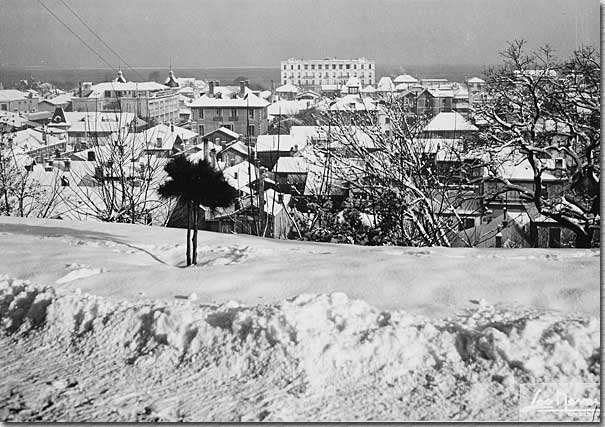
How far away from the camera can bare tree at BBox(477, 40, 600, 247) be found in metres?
4.16

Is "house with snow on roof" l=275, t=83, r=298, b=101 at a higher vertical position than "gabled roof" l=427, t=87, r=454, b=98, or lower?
lower

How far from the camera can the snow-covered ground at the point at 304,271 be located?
262 centimetres

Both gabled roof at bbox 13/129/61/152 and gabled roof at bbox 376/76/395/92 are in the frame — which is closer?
gabled roof at bbox 376/76/395/92

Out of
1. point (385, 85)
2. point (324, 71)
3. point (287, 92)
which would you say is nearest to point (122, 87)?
point (287, 92)

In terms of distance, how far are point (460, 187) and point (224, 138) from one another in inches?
65.1

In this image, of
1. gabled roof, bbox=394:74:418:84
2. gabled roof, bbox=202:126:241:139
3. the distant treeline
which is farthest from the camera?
gabled roof, bbox=202:126:241:139

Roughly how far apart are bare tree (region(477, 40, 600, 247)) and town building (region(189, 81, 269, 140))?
133cm

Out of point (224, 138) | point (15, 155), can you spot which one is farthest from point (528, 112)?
point (15, 155)

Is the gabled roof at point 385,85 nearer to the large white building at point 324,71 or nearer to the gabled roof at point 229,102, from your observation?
the large white building at point 324,71

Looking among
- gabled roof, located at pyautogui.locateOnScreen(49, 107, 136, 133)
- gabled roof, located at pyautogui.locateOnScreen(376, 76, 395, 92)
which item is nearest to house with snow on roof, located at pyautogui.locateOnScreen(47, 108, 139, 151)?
gabled roof, located at pyautogui.locateOnScreen(49, 107, 136, 133)

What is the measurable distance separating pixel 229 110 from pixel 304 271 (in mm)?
1518

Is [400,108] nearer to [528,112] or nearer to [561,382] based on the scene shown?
[528,112]

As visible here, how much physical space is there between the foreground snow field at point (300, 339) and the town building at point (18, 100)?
4.20ft
